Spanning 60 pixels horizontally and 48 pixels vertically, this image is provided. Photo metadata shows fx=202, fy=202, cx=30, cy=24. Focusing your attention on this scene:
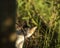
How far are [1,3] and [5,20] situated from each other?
76mm

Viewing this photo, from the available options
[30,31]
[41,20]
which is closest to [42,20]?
[41,20]

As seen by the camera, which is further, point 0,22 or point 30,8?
point 30,8

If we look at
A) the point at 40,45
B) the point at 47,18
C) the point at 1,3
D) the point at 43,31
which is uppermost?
the point at 1,3

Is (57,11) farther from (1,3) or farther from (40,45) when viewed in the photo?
(1,3)

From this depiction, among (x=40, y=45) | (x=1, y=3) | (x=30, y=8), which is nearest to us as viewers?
(x=1, y=3)

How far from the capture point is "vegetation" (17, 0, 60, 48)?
2.55 meters

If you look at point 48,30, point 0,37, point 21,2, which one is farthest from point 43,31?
point 0,37

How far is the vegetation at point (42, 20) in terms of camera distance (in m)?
2.55

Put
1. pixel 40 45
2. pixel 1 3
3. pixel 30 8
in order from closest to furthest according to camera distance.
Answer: pixel 1 3 → pixel 40 45 → pixel 30 8

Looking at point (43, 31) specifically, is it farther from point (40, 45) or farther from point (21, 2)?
point (21, 2)

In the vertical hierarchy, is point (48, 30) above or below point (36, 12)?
below

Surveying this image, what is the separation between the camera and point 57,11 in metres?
2.74

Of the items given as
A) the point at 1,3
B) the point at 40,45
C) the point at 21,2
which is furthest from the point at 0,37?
the point at 21,2

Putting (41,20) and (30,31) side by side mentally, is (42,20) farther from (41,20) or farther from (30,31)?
(30,31)
